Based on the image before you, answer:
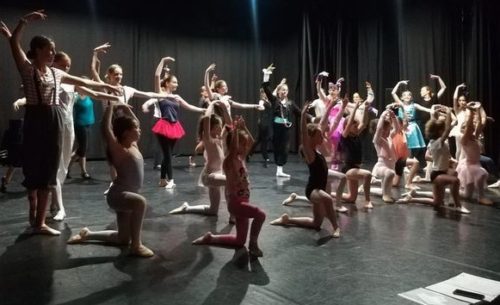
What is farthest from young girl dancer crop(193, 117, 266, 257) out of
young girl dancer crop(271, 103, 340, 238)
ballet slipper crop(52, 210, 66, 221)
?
ballet slipper crop(52, 210, 66, 221)

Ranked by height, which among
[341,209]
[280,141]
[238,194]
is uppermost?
[280,141]

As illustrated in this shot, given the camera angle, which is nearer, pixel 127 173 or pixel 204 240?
pixel 127 173

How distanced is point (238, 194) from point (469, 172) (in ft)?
9.93

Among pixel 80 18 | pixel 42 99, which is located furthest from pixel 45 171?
pixel 80 18

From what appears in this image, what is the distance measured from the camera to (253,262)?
9.99 feet

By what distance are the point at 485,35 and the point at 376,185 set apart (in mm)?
3352

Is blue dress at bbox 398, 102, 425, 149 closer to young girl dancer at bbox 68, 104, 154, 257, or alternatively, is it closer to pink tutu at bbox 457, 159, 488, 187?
pink tutu at bbox 457, 159, 488, 187

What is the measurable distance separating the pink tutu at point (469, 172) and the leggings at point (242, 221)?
2940 mm

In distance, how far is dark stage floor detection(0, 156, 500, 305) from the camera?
98.4 inches

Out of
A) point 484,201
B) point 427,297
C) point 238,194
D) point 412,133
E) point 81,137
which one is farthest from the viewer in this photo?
point 412,133

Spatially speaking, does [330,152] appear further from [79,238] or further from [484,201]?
[79,238]

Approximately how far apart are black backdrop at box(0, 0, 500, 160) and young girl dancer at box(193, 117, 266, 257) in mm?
5650

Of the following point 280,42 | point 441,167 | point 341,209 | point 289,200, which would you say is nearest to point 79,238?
point 289,200

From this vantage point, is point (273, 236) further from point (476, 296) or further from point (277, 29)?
point (277, 29)
